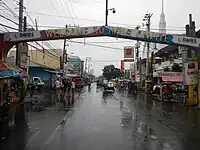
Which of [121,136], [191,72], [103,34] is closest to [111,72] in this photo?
[191,72]

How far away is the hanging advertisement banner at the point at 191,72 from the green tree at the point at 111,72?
352 feet

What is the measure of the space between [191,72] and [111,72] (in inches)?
4303

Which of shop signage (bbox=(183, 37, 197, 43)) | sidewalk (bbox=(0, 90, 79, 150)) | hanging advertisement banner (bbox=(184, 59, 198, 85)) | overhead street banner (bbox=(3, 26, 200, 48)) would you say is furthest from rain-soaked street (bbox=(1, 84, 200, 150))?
hanging advertisement banner (bbox=(184, 59, 198, 85))

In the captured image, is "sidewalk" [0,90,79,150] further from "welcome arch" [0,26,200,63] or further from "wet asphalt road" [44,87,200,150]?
"welcome arch" [0,26,200,63]

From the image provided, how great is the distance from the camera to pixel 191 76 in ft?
94.1

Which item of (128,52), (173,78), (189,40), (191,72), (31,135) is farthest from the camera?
(128,52)

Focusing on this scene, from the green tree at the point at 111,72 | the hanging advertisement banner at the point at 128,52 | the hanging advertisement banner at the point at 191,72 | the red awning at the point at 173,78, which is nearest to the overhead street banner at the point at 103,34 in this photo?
the hanging advertisement banner at the point at 191,72

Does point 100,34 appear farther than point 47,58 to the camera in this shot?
No

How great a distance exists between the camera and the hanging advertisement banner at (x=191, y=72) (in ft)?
93.4

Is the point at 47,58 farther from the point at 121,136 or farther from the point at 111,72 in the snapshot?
the point at 121,136

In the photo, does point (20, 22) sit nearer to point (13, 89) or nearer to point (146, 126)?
point (13, 89)

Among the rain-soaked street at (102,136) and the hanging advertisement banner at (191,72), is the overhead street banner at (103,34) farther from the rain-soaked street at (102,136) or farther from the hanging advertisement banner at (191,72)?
the rain-soaked street at (102,136)

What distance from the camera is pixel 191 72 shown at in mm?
28500

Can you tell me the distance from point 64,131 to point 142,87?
5063cm
